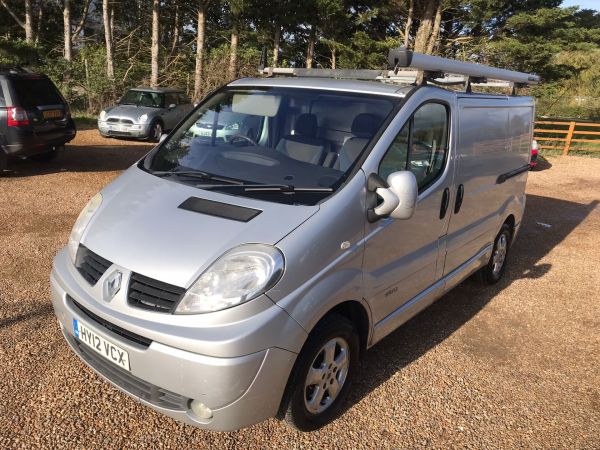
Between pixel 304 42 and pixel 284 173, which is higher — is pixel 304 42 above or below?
above

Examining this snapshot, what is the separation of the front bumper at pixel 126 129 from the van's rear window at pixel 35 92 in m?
4.43

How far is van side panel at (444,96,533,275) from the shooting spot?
12.2 ft

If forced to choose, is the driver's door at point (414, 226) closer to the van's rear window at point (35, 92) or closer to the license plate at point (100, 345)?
the license plate at point (100, 345)

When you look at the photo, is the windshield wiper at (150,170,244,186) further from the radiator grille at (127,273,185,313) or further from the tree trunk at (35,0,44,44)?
the tree trunk at (35,0,44,44)

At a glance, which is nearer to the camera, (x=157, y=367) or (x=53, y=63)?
(x=157, y=367)

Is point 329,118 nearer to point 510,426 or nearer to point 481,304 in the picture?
point 510,426

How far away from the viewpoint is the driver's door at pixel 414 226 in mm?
2836

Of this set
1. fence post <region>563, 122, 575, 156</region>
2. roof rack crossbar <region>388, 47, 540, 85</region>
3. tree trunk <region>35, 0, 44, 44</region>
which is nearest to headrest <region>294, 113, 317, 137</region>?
roof rack crossbar <region>388, 47, 540, 85</region>

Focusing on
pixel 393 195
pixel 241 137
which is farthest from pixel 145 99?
pixel 393 195

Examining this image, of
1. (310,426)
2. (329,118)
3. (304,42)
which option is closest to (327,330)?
(310,426)

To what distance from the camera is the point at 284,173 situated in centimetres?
290

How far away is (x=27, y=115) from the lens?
7883mm

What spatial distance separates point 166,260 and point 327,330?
872 mm

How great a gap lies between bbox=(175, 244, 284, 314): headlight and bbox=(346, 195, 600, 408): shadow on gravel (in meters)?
1.27
